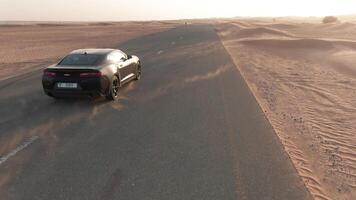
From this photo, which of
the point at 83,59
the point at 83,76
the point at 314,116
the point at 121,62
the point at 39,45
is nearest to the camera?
the point at 314,116

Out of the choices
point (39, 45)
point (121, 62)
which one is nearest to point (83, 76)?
point (121, 62)

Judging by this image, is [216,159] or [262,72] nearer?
[216,159]

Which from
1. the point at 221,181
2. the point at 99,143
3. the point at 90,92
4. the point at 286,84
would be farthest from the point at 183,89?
the point at 221,181

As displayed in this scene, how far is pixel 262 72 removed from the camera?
18.7m

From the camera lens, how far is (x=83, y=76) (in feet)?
34.0

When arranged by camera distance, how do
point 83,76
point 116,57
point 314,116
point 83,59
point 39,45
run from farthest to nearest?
point 39,45
point 116,57
point 83,59
point 83,76
point 314,116

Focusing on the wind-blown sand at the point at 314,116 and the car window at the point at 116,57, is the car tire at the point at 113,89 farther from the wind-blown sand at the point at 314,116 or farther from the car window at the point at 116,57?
the wind-blown sand at the point at 314,116

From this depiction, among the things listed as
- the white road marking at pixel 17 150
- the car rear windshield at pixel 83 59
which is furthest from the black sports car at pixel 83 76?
the white road marking at pixel 17 150

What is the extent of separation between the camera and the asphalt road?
5.57m

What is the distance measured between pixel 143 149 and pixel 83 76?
13.0 feet

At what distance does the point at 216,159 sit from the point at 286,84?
9329 mm

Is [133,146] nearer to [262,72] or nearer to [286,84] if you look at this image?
[286,84]

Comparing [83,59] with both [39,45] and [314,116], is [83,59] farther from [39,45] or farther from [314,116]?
[39,45]

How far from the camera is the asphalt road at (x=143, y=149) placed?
5570mm
